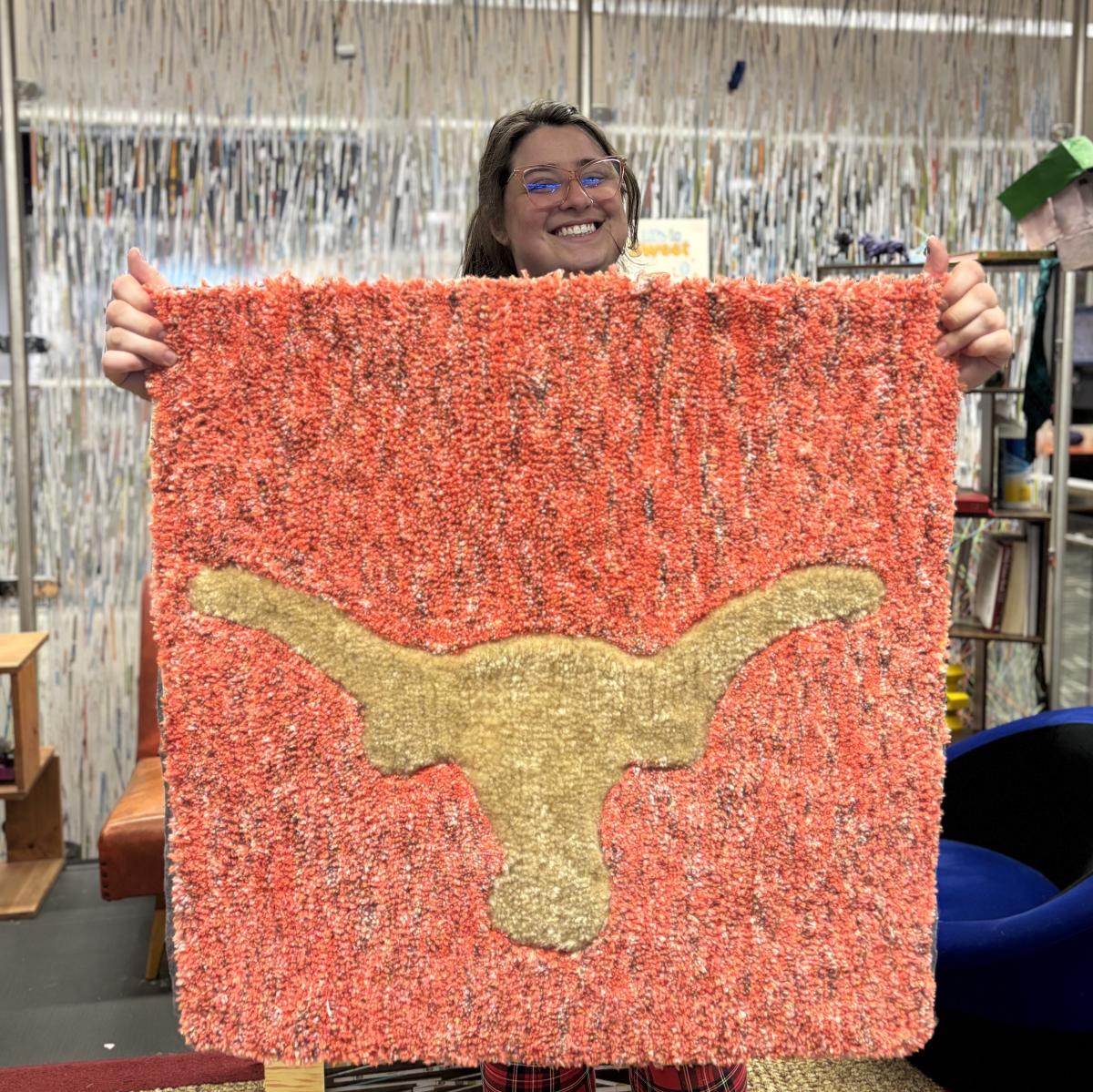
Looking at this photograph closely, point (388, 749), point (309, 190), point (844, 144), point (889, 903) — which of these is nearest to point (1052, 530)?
point (844, 144)

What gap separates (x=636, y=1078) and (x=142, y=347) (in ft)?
2.74

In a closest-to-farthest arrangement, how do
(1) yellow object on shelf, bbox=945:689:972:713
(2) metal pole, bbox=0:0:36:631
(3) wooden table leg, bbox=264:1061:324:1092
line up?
1. (3) wooden table leg, bbox=264:1061:324:1092
2. (2) metal pole, bbox=0:0:36:631
3. (1) yellow object on shelf, bbox=945:689:972:713

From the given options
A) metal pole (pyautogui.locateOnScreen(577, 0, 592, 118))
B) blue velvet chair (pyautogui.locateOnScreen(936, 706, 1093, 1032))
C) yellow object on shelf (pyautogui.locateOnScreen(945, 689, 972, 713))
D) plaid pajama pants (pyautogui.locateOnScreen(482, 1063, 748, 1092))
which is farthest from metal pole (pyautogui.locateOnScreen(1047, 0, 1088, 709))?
plaid pajama pants (pyautogui.locateOnScreen(482, 1063, 748, 1092))

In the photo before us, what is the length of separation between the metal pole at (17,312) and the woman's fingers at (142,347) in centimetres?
253

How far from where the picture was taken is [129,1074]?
214cm

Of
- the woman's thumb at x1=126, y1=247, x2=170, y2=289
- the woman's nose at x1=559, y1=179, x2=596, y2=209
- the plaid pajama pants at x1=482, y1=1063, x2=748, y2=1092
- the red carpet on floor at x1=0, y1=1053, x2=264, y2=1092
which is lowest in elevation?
the red carpet on floor at x1=0, y1=1053, x2=264, y2=1092

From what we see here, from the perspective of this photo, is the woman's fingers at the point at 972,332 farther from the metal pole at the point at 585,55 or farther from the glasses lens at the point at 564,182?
the metal pole at the point at 585,55

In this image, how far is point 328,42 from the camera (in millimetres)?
3121

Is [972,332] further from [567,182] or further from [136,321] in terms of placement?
[136,321]

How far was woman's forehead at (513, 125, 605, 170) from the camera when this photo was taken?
1.23m

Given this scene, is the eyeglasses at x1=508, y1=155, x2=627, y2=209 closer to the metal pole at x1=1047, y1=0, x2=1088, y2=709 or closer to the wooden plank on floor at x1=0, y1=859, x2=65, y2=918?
the wooden plank on floor at x1=0, y1=859, x2=65, y2=918

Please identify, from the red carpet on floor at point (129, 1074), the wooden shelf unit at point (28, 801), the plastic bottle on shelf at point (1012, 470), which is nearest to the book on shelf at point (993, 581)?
the plastic bottle on shelf at point (1012, 470)

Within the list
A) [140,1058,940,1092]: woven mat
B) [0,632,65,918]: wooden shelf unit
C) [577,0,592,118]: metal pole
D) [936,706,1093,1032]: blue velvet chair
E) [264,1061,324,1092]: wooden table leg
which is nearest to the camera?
[264,1061,324,1092]: wooden table leg

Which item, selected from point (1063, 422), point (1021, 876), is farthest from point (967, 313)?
point (1063, 422)
